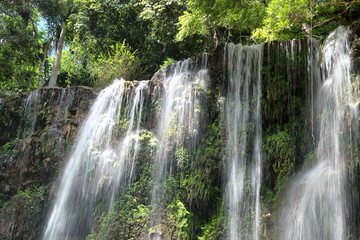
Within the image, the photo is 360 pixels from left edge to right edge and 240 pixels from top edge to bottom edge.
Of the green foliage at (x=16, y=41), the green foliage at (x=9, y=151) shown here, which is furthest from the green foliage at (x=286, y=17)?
the green foliage at (x=16, y=41)

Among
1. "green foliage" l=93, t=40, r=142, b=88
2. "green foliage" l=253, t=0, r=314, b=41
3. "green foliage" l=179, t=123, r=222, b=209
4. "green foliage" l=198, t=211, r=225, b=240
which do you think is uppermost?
"green foliage" l=253, t=0, r=314, b=41

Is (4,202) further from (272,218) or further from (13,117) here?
(272,218)

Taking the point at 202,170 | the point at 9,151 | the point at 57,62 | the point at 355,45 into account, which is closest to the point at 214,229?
the point at 202,170

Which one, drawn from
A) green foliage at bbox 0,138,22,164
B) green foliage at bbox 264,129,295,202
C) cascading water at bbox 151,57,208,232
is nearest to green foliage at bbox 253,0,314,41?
cascading water at bbox 151,57,208,232


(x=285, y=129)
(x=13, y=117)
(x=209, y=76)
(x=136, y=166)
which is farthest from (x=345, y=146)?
(x=13, y=117)

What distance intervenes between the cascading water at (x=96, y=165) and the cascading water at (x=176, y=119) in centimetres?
77

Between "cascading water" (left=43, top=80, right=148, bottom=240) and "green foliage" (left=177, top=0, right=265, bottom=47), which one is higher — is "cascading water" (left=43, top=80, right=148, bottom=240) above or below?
below

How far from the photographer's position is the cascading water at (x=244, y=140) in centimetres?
700

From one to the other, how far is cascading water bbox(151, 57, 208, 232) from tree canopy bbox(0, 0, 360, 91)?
219 centimetres

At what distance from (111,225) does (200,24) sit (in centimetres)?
680

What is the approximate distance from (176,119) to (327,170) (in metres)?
3.84

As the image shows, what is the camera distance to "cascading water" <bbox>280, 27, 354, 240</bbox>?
236 inches

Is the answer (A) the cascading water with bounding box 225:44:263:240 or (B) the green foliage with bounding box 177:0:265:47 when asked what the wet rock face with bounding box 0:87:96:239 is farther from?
(A) the cascading water with bounding box 225:44:263:240

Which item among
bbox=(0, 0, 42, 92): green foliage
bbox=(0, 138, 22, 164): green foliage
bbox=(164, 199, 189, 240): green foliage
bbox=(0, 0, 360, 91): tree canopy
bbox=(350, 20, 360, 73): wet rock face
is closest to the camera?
bbox=(350, 20, 360, 73): wet rock face
